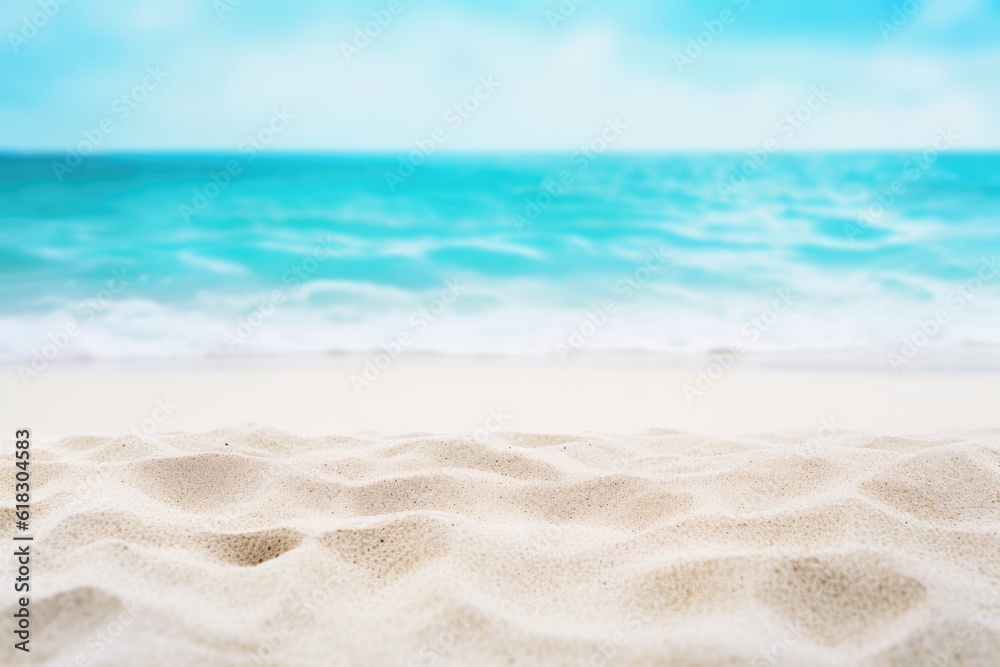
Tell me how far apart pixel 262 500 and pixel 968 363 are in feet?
15.0

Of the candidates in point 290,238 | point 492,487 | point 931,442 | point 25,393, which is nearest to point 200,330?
point 25,393

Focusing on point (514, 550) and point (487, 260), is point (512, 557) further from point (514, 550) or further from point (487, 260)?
point (487, 260)

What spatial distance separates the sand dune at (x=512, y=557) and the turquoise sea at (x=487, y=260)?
342cm

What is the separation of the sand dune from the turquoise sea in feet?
11.2

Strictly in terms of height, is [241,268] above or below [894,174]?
below

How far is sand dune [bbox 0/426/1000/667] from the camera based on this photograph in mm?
1293

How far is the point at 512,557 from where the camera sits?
5.29 feet

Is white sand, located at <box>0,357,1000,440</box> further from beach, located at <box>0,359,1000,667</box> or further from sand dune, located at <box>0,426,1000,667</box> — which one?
sand dune, located at <box>0,426,1000,667</box>

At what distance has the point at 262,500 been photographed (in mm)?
2004

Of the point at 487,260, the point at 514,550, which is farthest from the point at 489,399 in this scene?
the point at 487,260

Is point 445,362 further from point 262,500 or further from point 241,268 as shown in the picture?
point 241,268

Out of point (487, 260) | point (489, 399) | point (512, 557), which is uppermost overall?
point (487, 260)

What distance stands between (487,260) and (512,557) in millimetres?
7792

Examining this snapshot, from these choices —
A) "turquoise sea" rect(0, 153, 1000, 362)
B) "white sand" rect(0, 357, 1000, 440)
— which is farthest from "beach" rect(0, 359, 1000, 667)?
"turquoise sea" rect(0, 153, 1000, 362)
